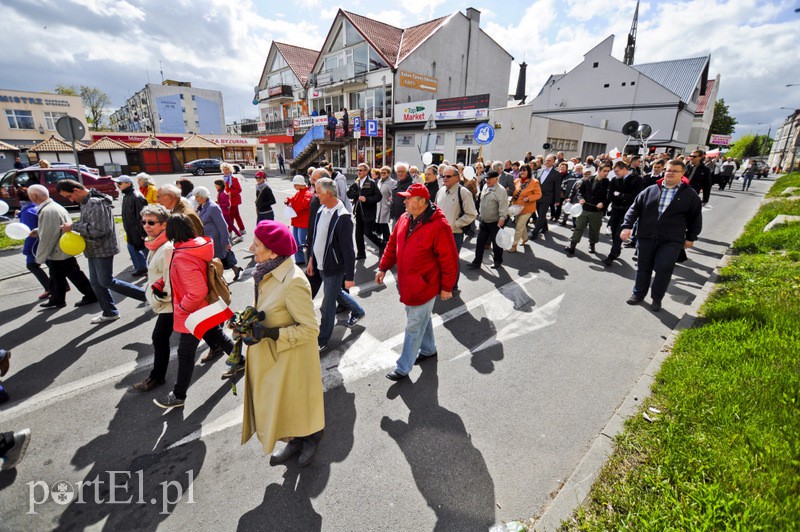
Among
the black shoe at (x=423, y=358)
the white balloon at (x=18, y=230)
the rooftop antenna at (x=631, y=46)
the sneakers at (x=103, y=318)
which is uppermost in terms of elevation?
the rooftop antenna at (x=631, y=46)

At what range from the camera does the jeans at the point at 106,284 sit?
15.8 feet

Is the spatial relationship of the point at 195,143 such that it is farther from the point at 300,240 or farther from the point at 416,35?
the point at 300,240

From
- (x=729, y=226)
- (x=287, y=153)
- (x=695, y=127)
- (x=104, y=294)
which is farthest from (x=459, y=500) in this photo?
(x=695, y=127)

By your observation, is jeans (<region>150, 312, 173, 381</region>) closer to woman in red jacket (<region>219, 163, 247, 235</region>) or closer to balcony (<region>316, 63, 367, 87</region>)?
woman in red jacket (<region>219, 163, 247, 235</region>)

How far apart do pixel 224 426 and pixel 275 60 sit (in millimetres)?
47217

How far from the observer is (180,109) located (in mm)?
59688

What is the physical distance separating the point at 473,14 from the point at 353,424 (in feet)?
115

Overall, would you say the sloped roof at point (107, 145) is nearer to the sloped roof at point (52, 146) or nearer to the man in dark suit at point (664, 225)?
the sloped roof at point (52, 146)

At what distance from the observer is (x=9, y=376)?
13.0ft

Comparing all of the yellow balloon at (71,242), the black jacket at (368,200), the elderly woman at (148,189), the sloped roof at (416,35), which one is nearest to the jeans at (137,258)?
the elderly woman at (148,189)

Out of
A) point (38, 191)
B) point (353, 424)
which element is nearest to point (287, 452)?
point (353, 424)

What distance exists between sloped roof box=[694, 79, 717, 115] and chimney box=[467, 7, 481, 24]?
25.7 m

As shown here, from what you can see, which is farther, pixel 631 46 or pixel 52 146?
pixel 631 46

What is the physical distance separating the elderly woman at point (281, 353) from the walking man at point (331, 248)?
60.9 inches
